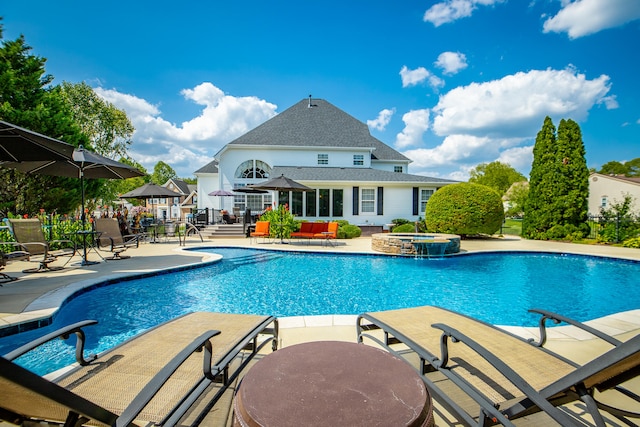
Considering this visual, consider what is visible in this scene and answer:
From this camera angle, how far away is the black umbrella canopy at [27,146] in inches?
221

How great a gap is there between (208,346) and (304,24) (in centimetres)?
1713

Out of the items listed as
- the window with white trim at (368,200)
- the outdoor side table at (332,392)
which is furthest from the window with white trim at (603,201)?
the outdoor side table at (332,392)

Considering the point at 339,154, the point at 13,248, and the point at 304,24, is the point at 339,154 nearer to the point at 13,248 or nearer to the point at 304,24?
the point at 304,24

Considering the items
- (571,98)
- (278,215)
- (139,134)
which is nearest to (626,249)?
(571,98)

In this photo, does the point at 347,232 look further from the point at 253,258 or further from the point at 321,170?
the point at 253,258

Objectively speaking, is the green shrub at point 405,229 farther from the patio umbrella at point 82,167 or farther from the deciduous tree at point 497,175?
the deciduous tree at point 497,175

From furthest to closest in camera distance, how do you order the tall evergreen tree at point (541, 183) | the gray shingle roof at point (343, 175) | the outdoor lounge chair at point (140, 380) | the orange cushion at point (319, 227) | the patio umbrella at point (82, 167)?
the gray shingle roof at point (343, 175) < the tall evergreen tree at point (541, 183) < the orange cushion at point (319, 227) < the patio umbrella at point (82, 167) < the outdoor lounge chair at point (140, 380)

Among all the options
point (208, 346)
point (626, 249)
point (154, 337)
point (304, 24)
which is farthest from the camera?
point (304, 24)

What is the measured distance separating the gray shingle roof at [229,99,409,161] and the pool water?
47.6ft

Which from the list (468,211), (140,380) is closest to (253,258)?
(140,380)

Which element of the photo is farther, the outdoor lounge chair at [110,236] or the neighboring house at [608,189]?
the neighboring house at [608,189]

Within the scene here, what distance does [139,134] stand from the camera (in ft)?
112

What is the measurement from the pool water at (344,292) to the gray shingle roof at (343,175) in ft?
30.1

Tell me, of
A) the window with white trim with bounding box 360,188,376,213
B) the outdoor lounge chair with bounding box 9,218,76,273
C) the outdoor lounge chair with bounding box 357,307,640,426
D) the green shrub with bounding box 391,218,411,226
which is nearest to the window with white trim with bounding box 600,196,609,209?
the green shrub with bounding box 391,218,411,226
